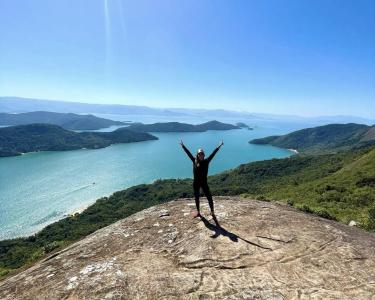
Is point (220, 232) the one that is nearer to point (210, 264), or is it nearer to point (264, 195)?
point (210, 264)

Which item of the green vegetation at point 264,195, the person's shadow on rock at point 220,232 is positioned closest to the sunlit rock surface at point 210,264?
the person's shadow on rock at point 220,232

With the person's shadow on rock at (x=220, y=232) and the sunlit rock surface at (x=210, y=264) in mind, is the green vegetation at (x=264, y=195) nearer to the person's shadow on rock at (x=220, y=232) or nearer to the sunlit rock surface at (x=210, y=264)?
Result: the sunlit rock surface at (x=210, y=264)

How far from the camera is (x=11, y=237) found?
98625mm

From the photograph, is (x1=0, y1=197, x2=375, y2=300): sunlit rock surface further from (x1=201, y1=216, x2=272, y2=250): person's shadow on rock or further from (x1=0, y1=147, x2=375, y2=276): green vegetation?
(x1=0, y1=147, x2=375, y2=276): green vegetation

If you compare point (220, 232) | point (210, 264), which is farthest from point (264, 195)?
point (210, 264)

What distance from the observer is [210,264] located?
10414mm

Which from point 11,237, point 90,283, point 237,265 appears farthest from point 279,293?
point 11,237

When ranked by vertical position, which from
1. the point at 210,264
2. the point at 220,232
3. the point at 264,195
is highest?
the point at 220,232

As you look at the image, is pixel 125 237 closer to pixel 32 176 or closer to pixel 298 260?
pixel 298 260

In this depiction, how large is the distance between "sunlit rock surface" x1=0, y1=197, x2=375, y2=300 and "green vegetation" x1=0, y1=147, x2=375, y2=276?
7043 mm

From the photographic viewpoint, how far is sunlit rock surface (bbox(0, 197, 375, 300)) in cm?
909

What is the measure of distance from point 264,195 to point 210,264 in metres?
66.7

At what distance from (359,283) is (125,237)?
877 cm

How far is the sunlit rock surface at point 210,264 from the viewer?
9094 mm
